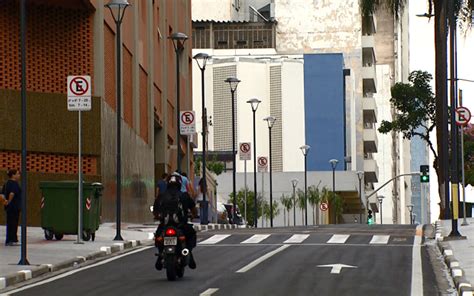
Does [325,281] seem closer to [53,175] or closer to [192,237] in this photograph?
[192,237]

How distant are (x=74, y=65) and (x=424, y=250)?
16.5 metres

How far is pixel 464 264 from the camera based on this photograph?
22.4 meters

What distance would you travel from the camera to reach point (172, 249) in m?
20.0

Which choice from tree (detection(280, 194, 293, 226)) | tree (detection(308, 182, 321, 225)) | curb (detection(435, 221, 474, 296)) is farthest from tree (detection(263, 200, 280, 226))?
curb (detection(435, 221, 474, 296))

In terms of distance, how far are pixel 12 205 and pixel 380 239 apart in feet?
29.8

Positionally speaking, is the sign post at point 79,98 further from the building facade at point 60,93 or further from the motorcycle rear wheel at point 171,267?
the building facade at point 60,93

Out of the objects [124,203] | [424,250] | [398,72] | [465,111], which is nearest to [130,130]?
[124,203]

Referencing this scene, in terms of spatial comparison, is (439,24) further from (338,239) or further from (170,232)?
(170,232)

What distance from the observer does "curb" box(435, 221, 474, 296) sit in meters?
17.6

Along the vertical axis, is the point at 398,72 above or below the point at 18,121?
above

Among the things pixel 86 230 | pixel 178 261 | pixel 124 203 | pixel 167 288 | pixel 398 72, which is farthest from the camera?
pixel 398 72

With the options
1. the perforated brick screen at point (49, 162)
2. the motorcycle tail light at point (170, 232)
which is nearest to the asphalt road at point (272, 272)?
the motorcycle tail light at point (170, 232)

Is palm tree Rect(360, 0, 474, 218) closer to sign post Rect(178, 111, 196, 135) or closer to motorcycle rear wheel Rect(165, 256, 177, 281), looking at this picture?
sign post Rect(178, 111, 196, 135)

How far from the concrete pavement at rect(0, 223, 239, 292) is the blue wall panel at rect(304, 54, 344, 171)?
221 feet
